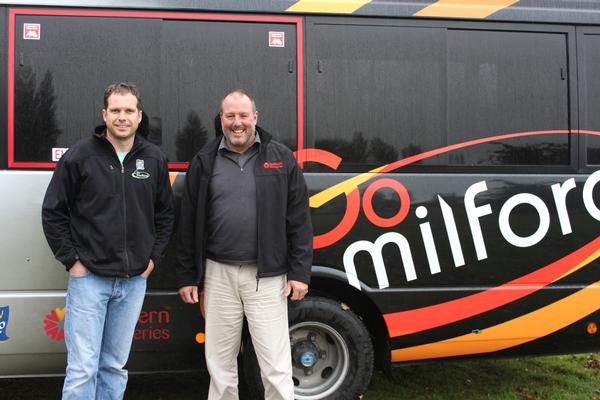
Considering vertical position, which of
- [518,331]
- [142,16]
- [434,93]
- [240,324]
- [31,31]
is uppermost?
[142,16]

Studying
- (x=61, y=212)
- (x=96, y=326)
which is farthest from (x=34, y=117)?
(x=96, y=326)

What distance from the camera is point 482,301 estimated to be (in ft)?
11.1

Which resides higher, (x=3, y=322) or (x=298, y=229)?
(x=298, y=229)

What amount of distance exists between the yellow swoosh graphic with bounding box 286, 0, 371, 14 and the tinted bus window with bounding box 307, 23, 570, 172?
10cm

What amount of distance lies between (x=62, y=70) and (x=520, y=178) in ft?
9.23

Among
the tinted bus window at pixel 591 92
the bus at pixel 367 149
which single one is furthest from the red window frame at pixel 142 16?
the tinted bus window at pixel 591 92

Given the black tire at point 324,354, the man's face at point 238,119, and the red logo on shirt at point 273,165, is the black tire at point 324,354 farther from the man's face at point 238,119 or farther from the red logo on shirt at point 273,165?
the man's face at point 238,119

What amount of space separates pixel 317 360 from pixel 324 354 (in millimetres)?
59

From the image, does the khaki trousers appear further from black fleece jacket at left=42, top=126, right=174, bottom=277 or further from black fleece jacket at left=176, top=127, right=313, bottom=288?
black fleece jacket at left=42, top=126, right=174, bottom=277

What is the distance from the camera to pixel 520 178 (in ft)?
11.1

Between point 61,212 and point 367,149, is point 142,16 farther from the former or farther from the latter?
point 367,149

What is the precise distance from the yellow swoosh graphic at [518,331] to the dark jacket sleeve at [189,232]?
4.58ft

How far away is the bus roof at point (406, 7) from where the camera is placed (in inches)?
125

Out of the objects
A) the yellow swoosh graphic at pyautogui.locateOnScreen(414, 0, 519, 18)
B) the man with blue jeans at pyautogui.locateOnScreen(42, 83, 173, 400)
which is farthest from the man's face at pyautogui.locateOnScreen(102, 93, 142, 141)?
the yellow swoosh graphic at pyautogui.locateOnScreen(414, 0, 519, 18)
